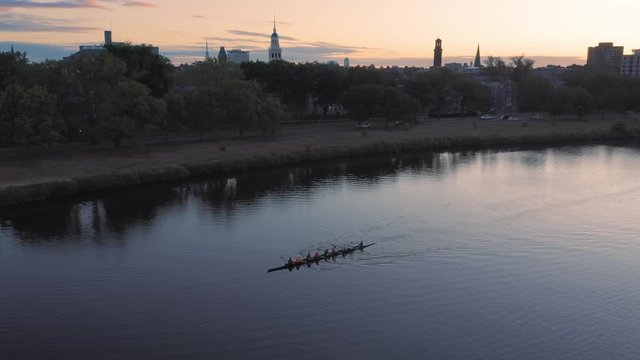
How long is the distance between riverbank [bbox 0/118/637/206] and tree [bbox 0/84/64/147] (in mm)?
2446

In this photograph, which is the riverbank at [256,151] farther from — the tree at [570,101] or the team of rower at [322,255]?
the team of rower at [322,255]

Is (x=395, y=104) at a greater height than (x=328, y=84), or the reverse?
(x=328, y=84)

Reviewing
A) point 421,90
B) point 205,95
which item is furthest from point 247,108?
point 421,90

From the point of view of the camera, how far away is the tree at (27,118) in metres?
62.0

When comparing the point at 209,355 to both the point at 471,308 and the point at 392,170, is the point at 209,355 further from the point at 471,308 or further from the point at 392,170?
the point at 392,170

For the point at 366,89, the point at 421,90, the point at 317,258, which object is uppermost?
the point at 421,90

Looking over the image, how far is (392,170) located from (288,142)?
757 inches

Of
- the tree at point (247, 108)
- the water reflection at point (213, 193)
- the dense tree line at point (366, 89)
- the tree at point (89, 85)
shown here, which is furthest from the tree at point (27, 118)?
the dense tree line at point (366, 89)

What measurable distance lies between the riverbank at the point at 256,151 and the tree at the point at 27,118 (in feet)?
8.02

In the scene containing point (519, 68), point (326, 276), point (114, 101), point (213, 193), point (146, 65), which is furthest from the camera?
point (519, 68)

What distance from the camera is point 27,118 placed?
6231cm

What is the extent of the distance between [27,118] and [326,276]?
4328 cm

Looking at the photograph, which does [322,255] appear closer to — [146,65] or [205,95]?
[205,95]

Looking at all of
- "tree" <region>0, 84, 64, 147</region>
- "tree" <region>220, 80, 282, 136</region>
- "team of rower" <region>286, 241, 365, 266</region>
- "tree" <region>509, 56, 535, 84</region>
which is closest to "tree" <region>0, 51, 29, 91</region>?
"tree" <region>0, 84, 64, 147</region>
